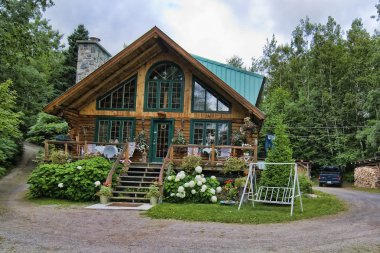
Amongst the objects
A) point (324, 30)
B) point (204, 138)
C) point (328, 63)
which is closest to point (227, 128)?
point (204, 138)

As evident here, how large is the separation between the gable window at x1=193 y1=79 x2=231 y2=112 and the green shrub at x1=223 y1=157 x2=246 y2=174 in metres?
3.27

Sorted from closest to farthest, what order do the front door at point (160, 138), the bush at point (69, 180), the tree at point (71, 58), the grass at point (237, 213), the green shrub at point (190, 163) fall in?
the grass at point (237, 213) < the bush at point (69, 180) < the green shrub at point (190, 163) < the front door at point (160, 138) < the tree at point (71, 58)

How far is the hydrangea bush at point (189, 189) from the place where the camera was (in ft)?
39.2

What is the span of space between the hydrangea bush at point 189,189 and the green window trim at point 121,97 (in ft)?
17.8

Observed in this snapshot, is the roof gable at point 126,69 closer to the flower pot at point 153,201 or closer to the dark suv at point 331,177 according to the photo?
the flower pot at point 153,201

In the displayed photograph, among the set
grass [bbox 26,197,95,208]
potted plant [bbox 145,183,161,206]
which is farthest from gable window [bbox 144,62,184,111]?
grass [bbox 26,197,95,208]

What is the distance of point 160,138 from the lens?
16.3m

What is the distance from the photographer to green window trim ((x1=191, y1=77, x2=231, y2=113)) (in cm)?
1603

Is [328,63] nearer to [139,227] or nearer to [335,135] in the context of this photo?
[335,135]

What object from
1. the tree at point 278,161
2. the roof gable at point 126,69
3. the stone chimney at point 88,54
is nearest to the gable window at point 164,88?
the roof gable at point 126,69

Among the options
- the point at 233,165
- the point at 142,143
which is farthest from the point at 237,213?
the point at 142,143

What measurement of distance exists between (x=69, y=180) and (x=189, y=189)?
4.05 metres

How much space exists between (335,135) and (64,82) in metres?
25.1

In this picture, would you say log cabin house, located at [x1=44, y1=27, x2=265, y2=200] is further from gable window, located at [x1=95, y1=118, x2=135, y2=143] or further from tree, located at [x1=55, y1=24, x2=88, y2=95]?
tree, located at [x1=55, y1=24, x2=88, y2=95]
